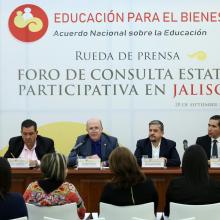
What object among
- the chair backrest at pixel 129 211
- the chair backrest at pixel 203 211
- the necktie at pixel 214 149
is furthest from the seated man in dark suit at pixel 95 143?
the chair backrest at pixel 203 211

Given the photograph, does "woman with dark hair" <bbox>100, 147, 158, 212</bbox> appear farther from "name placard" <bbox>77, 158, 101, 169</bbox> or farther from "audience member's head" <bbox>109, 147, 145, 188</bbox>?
"name placard" <bbox>77, 158, 101, 169</bbox>

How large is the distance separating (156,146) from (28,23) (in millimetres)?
2268

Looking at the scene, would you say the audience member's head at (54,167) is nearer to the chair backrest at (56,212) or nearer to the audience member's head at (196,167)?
the chair backrest at (56,212)

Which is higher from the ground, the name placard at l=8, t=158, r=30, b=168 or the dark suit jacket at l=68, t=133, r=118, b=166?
the dark suit jacket at l=68, t=133, r=118, b=166

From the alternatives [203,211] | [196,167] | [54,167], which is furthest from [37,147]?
[203,211]

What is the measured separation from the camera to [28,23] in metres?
6.31

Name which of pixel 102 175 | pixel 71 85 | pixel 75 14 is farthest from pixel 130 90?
pixel 102 175

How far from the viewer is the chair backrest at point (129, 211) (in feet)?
10.3

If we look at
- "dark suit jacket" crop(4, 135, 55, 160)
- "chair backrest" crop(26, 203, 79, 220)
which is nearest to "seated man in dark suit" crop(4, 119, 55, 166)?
"dark suit jacket" crop(4, 135, 55, 160)

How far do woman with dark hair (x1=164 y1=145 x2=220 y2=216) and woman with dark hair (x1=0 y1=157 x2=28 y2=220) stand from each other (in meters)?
1.02

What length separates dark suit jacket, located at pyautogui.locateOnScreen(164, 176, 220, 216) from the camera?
330 centimetres

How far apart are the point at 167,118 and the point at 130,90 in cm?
58

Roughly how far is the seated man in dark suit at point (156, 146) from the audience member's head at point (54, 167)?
6.77 feet

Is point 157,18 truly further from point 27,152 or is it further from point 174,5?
point 27,152
